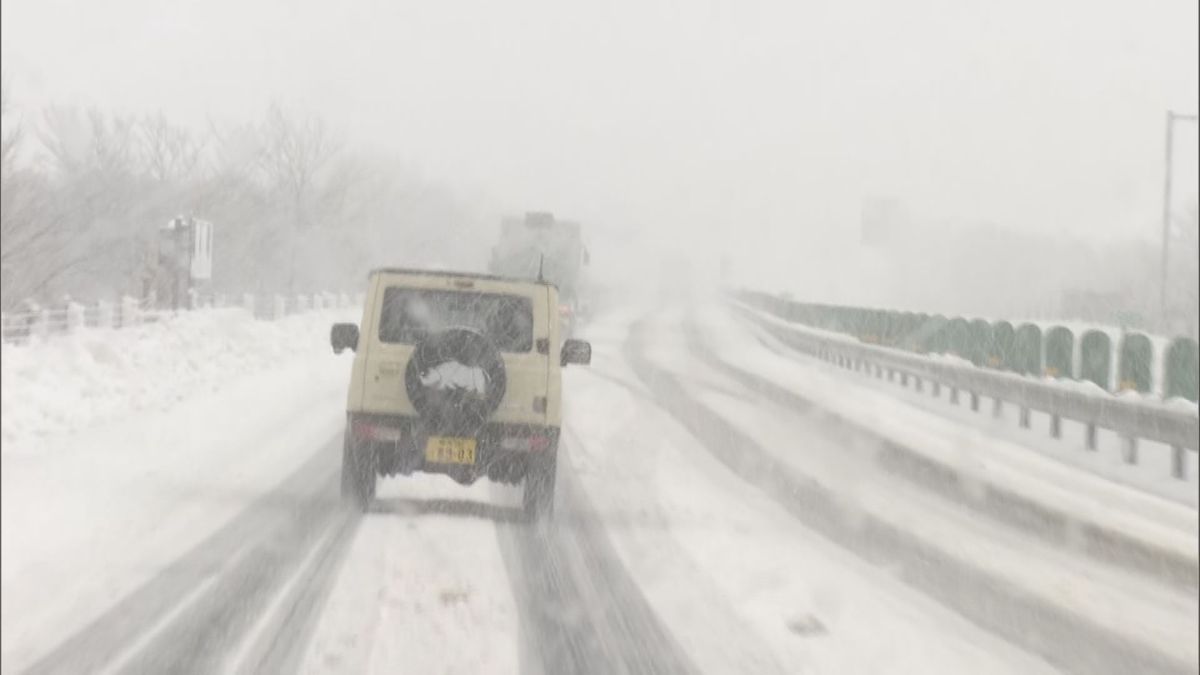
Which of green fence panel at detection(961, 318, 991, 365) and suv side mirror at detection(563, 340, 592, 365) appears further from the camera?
green fence panel at detection(961, 318, 991, 365)

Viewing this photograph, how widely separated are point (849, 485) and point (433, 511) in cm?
472

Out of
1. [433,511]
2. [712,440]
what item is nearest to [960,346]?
[712,440]

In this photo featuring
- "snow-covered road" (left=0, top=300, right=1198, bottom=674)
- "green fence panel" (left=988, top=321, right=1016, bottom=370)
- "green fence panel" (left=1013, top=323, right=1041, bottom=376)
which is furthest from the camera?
"green fence panel" (left=988, top=321, right=1016, bottom=370)

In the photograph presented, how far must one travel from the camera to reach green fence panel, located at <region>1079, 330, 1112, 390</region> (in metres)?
16.8

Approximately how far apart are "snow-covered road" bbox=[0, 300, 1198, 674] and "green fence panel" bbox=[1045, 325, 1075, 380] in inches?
255

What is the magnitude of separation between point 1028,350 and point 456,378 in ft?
48.5

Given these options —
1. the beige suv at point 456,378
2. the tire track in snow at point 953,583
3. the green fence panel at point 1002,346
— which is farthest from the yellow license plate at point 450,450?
the green fence panel at point 1002,346

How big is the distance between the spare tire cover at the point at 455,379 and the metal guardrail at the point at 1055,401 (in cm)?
838

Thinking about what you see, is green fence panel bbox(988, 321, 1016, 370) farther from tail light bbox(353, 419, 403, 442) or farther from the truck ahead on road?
tail light bbox(353, 419, 403, 442)

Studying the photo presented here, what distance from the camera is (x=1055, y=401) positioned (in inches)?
575

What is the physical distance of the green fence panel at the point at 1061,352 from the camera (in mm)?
17812

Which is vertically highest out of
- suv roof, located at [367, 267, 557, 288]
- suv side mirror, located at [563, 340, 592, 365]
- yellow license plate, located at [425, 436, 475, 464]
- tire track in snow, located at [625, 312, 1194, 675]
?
suv roof, located at [367, 267, 557, 288]

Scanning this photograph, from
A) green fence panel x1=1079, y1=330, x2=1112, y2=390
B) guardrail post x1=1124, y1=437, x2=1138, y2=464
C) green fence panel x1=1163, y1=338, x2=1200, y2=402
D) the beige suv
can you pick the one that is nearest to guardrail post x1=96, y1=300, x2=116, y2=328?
the beige suv

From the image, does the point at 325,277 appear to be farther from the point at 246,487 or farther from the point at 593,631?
the point at 246,487
